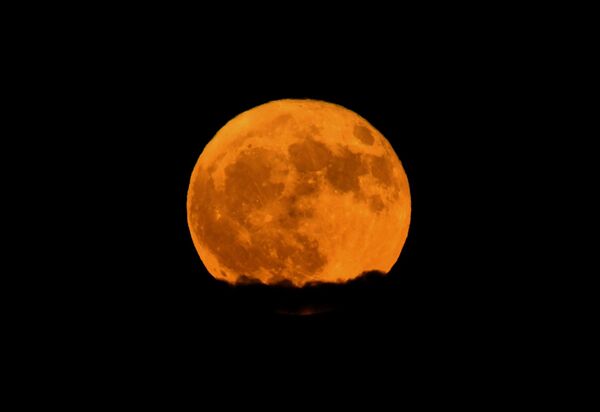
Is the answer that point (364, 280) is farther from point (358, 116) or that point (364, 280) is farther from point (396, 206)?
point (358, 116)

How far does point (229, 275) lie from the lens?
10.9 feet

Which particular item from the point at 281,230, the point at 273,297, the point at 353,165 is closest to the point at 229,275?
the point at 273,297

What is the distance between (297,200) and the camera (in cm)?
307

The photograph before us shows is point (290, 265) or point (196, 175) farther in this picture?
point (196, 175)

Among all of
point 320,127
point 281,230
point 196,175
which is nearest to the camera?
point 281,230

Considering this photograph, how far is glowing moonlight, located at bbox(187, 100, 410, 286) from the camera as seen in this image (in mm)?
3090

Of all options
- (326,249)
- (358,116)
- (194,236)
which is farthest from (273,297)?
(358,116)

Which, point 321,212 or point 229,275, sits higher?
point 321,212

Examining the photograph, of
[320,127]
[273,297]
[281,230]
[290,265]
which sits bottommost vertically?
[273,297]

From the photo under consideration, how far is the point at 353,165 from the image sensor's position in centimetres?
321

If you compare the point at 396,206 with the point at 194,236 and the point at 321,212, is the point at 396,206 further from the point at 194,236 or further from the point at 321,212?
the point at 194,236

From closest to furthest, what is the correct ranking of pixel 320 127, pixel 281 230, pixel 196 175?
pixel 281 230 < pixel 320 127 < pixel 196 175

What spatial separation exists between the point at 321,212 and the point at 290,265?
1.25ft

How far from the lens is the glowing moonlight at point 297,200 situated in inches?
122
